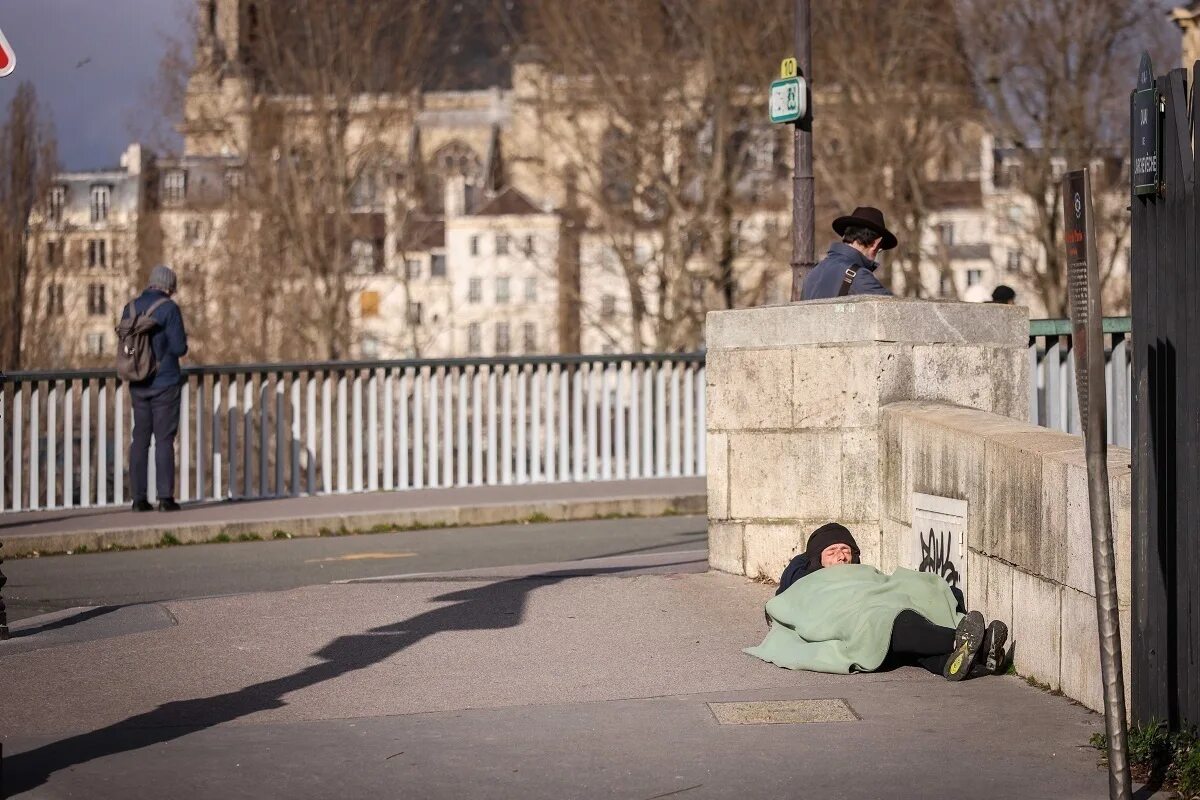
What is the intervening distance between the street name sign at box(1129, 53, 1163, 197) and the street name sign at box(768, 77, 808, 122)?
7415mm

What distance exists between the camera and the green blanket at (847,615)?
7.71 m

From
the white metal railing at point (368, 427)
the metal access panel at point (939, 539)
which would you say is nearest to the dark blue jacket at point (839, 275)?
the metal access panel at point (939, 539)

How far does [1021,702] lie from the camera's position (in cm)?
704

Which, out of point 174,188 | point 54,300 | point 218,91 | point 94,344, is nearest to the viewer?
point 54,300

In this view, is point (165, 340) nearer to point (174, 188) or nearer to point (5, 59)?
point (5, 59)

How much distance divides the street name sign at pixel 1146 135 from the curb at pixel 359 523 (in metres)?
10.7

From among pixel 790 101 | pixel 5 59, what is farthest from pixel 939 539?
pixel 790 101

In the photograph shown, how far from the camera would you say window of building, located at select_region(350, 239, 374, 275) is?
45.4 metres

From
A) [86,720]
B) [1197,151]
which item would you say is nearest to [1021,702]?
[1197,151]

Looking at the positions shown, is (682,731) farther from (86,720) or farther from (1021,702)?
Answer: (86,720)

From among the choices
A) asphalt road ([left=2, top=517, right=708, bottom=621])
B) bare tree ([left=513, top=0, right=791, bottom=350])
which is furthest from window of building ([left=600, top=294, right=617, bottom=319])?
asphalt road ([left=2, top=517, right=708, bottom=621])

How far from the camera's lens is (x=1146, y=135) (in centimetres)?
581

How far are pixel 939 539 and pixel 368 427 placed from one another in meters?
10.7

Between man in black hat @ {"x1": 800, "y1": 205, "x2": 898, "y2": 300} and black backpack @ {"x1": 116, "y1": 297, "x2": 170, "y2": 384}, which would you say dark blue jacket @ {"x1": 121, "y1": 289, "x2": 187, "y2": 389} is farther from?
man in black hat @ {"x1": 800, "y1": 205, "x2": 898, "y2": 300}
